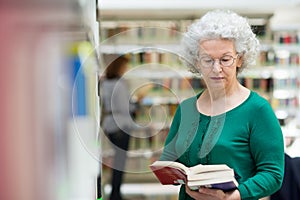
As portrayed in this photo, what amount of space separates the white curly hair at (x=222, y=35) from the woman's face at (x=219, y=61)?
0.02m

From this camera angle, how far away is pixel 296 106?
4938 millimetres

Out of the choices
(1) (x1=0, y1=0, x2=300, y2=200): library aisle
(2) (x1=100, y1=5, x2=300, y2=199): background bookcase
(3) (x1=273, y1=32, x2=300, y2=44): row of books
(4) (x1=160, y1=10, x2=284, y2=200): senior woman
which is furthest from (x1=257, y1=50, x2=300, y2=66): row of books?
(4) (x1=160, y1=10, x2=284, y2=200): senior woman

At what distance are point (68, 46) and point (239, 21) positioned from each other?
656mm

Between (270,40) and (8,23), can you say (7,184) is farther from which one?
(270,40)

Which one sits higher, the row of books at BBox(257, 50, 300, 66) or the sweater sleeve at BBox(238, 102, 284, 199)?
the sweater sleeve at BBox(238, 102, 284, 199)

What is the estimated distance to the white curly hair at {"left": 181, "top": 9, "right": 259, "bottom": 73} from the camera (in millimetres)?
1382

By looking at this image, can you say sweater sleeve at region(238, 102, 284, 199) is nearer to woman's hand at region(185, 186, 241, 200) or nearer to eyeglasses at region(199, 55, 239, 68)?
woman's hand at region(185, 186, 241, 200)

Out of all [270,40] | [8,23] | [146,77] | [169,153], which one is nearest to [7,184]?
[8,23]

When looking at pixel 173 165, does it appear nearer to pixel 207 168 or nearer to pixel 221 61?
pixel 207 168

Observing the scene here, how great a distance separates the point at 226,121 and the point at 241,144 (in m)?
0.08

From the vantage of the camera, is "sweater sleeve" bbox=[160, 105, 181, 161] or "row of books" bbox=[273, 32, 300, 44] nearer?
"sweater sleeve" bbox=[160, 105, 181, 161]

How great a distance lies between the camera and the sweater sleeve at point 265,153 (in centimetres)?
133

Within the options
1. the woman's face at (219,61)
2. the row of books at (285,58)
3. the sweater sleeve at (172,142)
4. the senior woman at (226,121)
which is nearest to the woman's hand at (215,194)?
the senior woman at (226,121)

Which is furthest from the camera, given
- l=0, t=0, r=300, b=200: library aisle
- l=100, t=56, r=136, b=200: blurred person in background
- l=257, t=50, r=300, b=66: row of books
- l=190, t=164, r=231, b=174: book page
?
l=257, t=50, r=300, b=66: row of books
